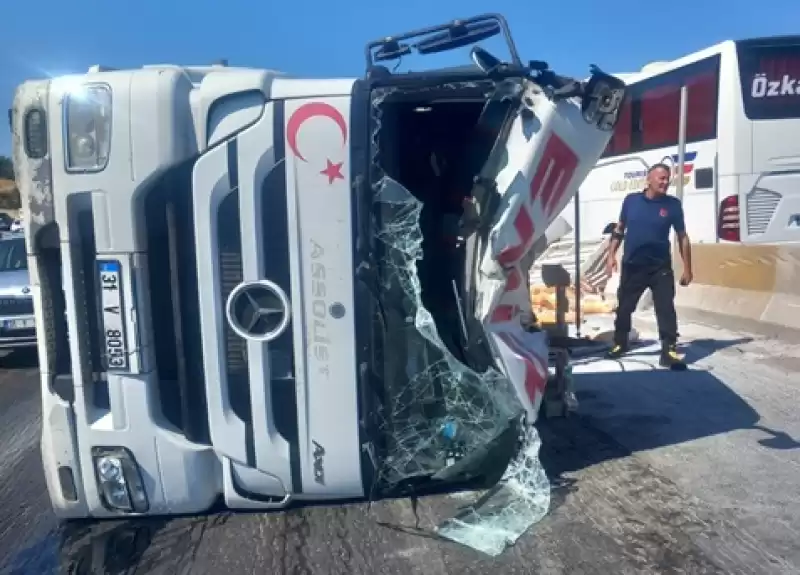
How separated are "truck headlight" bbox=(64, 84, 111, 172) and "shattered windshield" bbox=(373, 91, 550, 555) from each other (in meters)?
1.17

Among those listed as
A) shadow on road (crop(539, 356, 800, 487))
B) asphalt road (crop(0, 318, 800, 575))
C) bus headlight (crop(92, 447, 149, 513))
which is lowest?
asphalt road (crop(0, 318, 800, 575))

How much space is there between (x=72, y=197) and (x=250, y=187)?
0.78 metres

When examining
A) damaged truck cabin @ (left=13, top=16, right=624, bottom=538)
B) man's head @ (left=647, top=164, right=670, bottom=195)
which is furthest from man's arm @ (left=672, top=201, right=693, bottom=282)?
damaged truck cabin @ (left=13, top=16, right=624, bottom=538)

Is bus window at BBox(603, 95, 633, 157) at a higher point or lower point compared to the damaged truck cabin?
higher

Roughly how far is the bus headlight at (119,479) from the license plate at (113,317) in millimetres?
394

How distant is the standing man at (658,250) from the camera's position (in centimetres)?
695

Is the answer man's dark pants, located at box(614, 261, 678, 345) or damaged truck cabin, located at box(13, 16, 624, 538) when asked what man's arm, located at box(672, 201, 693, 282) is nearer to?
man's dark pants, located at box(614, 261, 678, 345)

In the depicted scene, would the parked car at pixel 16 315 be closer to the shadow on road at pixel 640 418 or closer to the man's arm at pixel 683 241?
the shadow on road at pixel 640 418

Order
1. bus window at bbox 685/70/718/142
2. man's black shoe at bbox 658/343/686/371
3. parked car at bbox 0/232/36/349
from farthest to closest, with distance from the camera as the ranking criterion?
bus window at bbox 685/70/718/142 < parked car at bbox 0/232/36/349 < man's black shoe at bbox 658/343/686/371

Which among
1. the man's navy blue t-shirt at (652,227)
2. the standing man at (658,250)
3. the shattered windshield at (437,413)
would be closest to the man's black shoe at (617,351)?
the standing man at (658,250)

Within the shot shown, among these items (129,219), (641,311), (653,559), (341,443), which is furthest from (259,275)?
(641,311)

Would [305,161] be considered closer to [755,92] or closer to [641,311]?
[641,311]

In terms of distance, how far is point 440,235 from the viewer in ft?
15.4

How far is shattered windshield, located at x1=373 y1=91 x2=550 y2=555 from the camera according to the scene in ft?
11.9
